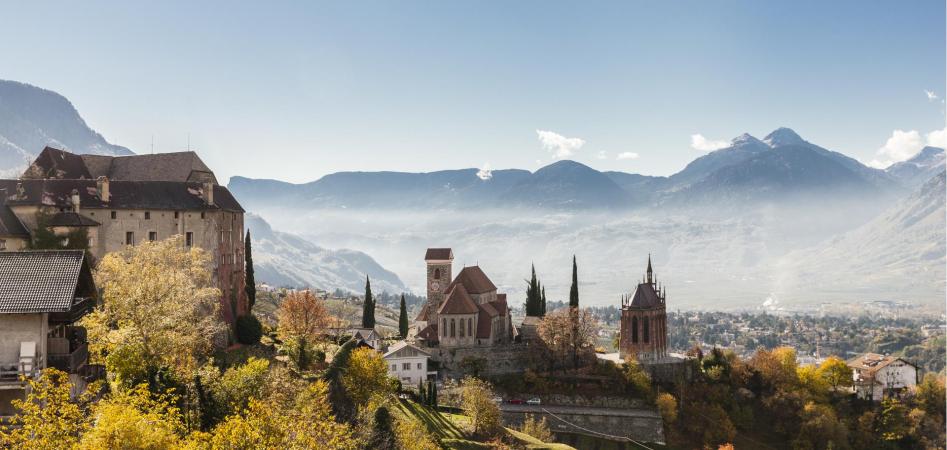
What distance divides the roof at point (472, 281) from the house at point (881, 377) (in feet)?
189

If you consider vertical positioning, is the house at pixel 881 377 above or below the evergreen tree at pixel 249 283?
below

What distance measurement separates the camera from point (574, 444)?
88250 mm

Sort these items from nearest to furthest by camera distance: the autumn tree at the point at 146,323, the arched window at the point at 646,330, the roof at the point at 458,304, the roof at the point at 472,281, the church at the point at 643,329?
the autumn tree at the point at 146,323 → the roof at the point at 458,304 → the church at the point at 643,329 → the arched window at the point at 646,330 → the roof at the point at 472,281

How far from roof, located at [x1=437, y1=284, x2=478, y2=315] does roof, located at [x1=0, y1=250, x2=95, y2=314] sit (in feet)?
207

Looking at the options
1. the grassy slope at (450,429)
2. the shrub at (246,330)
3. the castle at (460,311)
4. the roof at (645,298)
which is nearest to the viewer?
the grassy slope at (450,429)

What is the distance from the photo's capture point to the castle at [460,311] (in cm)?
10175

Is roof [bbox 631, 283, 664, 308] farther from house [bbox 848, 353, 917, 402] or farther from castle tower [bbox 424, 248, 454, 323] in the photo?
house [bbox 848, 353, 917, 402]

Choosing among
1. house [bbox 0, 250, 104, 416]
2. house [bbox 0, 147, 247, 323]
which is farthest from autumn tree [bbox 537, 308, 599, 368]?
house [bbox 0, 250, 104, 416]

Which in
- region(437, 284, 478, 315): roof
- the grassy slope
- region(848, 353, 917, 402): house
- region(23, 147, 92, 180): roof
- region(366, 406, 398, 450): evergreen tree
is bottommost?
region(848, 353, 917, 402): house

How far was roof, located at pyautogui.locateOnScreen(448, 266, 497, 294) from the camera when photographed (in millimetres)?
110075

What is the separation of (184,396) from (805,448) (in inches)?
3098

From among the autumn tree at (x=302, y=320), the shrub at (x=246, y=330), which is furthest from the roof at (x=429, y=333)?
the shrub at (x=246, y=330)

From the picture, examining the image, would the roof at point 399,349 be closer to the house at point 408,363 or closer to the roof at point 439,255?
the house at point 408,363

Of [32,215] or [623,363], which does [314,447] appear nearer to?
[32,215]
